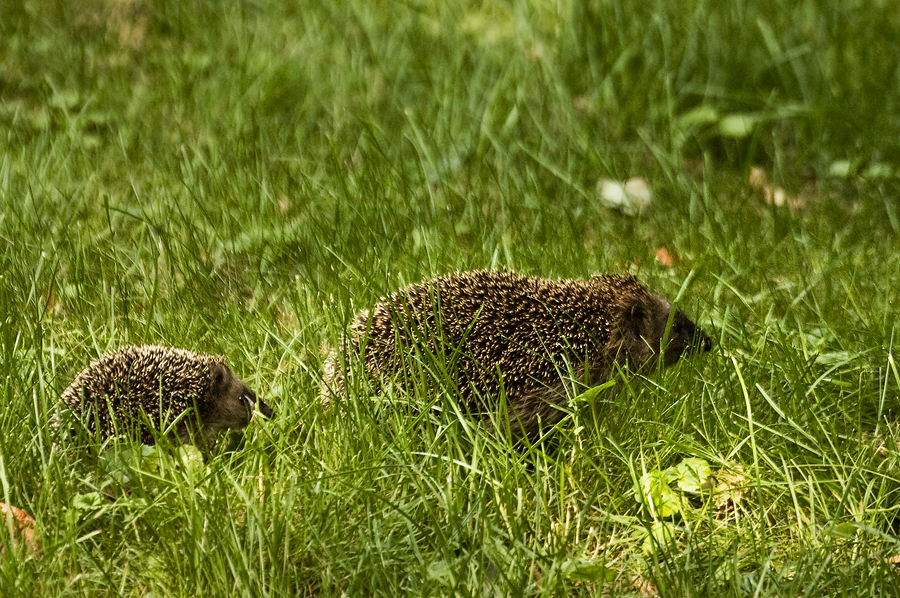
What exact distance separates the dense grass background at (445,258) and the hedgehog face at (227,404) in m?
0.16

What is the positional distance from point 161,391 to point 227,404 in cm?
29

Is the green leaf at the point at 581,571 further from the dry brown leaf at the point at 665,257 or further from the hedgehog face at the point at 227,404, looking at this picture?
the dry brown leaf at the point at 665,257

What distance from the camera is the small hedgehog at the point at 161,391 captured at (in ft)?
12.8

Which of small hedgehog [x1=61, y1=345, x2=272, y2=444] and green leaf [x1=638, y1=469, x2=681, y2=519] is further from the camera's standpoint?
small hedgehog [x1=61, y1=345, x2=272, y2=444]

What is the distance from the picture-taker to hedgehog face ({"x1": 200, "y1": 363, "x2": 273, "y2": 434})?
13.1 feet

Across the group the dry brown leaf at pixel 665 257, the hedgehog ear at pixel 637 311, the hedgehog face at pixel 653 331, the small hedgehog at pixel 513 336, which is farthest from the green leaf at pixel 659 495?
the dry brown leaf at pixel 665 257

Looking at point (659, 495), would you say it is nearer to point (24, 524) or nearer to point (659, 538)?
point (659, 538)

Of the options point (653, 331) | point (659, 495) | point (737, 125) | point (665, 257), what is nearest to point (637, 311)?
point (653, 331)

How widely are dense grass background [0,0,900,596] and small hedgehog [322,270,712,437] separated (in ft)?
0.57

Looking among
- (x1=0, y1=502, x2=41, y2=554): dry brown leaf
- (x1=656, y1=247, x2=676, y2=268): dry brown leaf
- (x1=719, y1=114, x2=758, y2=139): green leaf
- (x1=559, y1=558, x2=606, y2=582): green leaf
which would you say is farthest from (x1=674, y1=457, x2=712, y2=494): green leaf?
(x1=719, y1=114, x2=758, y2=139): green leaf

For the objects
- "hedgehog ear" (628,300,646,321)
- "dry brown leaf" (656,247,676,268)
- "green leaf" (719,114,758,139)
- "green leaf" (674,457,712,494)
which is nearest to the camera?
"green leaf" (674,457,712,494)

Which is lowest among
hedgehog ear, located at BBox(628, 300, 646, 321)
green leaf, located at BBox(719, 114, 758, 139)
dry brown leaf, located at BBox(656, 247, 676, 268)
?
dry brown leaf, located at BBox(656, 247, 676, 268)

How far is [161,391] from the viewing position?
3.83 meters

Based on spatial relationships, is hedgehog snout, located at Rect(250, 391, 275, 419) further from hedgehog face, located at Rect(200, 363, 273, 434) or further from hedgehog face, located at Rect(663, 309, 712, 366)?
hedgehog face, located at Rect(663, 309, 712, 366)
